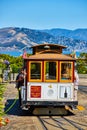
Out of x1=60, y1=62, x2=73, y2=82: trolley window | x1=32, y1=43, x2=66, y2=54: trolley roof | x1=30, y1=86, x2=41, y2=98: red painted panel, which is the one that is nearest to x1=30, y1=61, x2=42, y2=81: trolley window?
x1=30, y1=86, x2=41, y2=98: red painted panel

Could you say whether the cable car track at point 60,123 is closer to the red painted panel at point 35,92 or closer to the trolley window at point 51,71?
the red painted panel at point 35,92

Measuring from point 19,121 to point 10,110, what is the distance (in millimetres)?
3272

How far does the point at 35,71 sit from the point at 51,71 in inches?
24.2

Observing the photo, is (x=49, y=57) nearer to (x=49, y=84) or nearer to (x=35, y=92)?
(x=49, y=84)

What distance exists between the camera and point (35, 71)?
15.8 m

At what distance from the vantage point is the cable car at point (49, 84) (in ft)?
51.3

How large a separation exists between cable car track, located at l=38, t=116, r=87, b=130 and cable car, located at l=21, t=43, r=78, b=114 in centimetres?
63

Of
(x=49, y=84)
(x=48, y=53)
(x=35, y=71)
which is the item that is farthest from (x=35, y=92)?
(x=48, y=53)

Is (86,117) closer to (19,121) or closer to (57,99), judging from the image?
(57,99)

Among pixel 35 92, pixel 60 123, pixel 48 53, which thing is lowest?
pixel 60 123

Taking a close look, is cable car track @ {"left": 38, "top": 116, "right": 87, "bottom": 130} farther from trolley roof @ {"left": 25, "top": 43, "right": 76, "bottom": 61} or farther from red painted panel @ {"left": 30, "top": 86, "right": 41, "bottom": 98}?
trolley roof @ {"left": 25, "top": 43, "right": 76, "bottom": 61}

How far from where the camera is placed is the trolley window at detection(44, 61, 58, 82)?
15.9m

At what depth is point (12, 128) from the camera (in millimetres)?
12844

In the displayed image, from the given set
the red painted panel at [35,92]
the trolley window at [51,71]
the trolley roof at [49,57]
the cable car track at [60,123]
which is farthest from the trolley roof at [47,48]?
the cable car track at [60,123]
